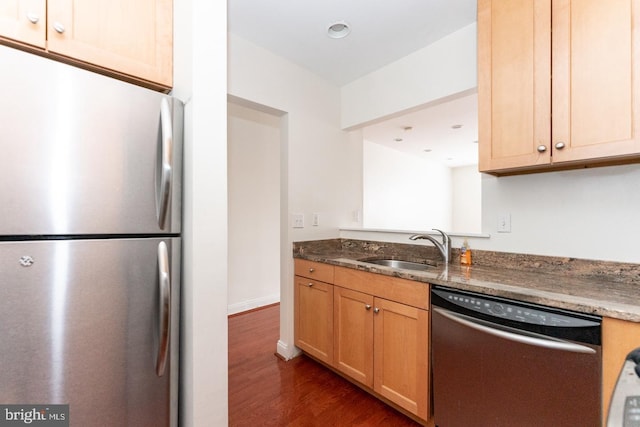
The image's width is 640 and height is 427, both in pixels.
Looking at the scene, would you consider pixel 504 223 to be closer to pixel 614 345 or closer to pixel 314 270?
pixel 614 345

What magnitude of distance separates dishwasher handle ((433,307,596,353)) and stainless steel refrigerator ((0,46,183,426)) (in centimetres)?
126

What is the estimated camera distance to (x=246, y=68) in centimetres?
213

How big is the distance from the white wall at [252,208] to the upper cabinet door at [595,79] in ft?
9.11

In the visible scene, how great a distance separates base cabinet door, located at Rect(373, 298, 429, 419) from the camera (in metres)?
1.50

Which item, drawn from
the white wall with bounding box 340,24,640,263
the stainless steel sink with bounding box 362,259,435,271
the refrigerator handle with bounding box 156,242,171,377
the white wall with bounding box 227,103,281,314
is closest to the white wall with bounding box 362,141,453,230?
the white wall with bounding box 227,103,281,314

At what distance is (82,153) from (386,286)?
61.1 inches

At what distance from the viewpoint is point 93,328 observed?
3.15 feet

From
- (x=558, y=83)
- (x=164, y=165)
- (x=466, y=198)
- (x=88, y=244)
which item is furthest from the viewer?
(x=466, y=198)

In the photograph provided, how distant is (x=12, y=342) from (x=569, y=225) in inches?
97.1

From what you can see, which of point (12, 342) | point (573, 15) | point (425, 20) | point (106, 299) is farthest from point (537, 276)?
point (12, 342)

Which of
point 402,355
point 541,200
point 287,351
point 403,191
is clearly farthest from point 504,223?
point 403,191

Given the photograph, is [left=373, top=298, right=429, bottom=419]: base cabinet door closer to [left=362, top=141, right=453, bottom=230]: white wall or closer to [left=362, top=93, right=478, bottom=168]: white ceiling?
[left=362, top=93, right=478, bottom=168]: white ceiling

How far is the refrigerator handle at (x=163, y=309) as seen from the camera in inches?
41.6

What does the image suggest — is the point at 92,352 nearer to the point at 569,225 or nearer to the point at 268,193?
the point at 569,225
